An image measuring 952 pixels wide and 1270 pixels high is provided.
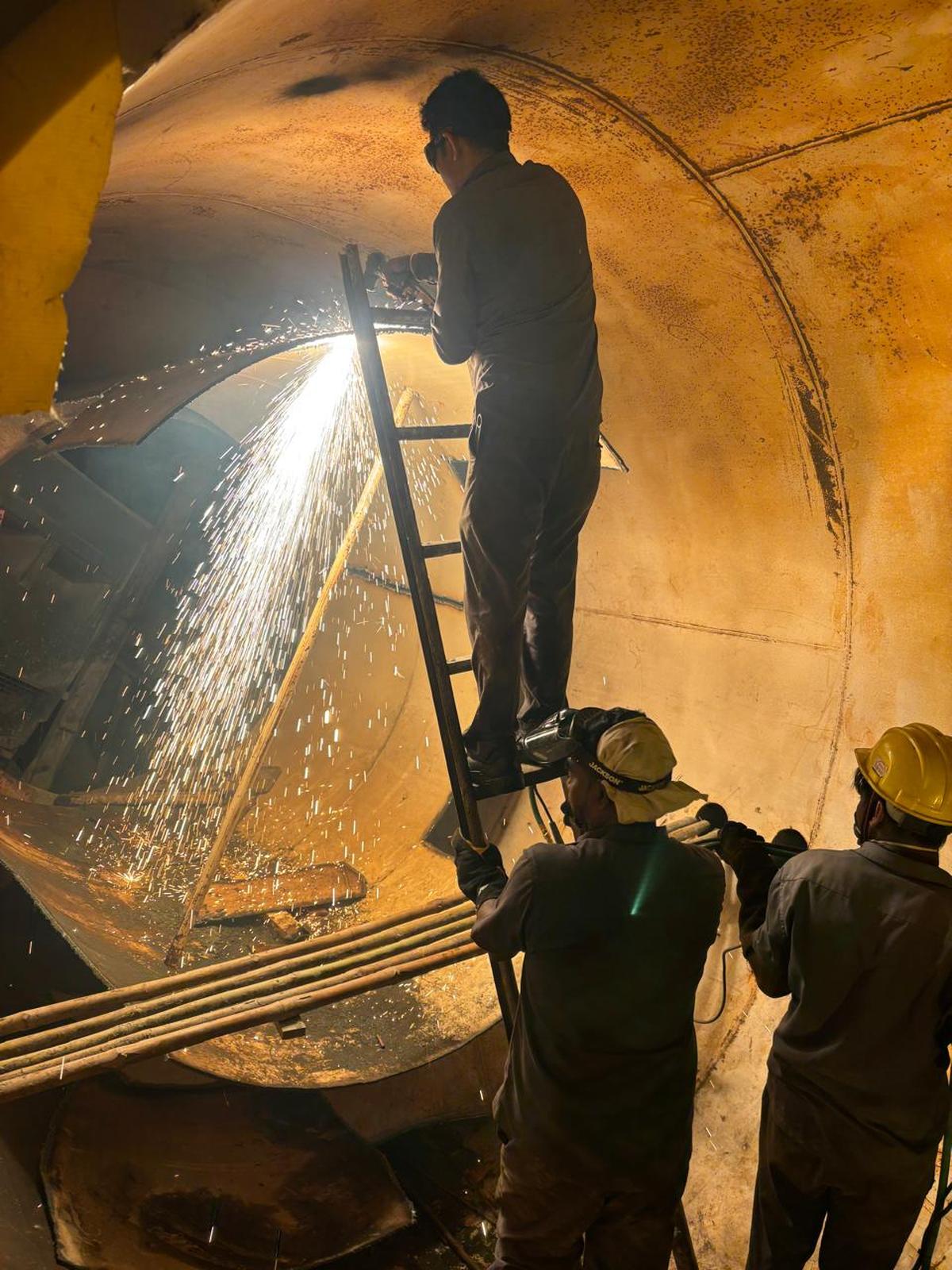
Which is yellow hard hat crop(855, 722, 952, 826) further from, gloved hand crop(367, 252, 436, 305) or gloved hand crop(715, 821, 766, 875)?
gloved hand crop(367, 252, 436, 305)

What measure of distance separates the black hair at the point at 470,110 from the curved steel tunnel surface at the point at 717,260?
83 millimetres

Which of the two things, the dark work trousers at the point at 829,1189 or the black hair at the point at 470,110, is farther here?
the black hair at the point at 470,110

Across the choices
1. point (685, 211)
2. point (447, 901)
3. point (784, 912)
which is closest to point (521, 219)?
point (685, 211)

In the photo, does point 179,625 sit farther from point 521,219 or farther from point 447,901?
point 521,219

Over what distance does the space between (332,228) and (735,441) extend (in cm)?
196

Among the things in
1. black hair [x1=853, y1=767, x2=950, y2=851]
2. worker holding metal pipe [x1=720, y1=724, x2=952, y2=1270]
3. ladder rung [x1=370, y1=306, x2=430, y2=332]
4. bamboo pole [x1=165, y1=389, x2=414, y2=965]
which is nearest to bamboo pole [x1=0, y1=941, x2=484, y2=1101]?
worker holding metal pipe [x1=720, y1=724, x2=952, y2=1270]

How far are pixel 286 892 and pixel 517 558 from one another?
357cm

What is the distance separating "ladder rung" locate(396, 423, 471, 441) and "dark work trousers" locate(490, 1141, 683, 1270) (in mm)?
1775

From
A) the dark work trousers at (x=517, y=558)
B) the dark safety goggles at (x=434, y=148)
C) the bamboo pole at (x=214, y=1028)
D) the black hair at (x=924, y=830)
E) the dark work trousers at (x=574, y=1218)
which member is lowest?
the dark work trousers at (x=574, y=1218)

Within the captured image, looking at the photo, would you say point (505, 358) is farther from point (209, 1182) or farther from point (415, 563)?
point (209, 1182)

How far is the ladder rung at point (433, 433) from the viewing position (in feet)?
8.48

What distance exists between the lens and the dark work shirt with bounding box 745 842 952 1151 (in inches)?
80.7

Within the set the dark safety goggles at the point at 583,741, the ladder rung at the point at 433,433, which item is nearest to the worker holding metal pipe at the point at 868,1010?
the dark safety goggles at the point at 583,741

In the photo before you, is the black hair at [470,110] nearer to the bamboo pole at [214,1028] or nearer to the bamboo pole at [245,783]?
the bamboo pole at [214,1028]
